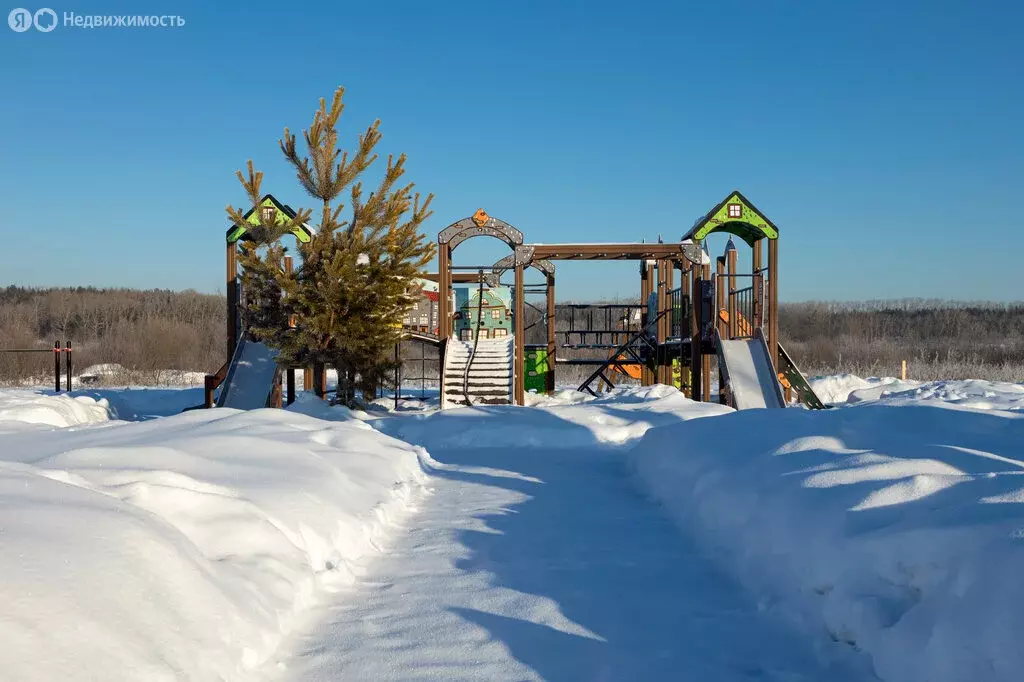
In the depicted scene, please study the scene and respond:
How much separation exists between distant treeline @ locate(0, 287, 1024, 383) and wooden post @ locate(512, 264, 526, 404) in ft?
79.8

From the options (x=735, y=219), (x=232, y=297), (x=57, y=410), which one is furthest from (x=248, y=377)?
(x=735, y=219)

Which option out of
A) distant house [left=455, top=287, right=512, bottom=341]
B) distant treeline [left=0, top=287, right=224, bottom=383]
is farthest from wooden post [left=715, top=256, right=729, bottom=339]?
distant treeline [left=0, top=287, right=224, bottom=383]

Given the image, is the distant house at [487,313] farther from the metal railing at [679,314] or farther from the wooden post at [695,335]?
the wooden post at [695,335]

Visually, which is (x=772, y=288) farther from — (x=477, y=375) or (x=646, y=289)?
(x=477, y=375)

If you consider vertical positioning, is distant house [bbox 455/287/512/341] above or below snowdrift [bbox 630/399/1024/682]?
above

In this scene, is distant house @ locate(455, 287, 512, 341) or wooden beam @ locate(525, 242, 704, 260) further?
distant house @ locate(455, 287, 512, 341)

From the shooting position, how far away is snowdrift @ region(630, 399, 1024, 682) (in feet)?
9.56

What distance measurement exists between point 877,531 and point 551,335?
52.4 feet

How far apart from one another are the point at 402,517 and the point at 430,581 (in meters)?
1.91

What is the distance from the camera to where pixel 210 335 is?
2064 inches

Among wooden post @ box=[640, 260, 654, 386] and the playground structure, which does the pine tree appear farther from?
wooden post @ box=[640, 260, 654, 386]

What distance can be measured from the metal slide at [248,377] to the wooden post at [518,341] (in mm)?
4873

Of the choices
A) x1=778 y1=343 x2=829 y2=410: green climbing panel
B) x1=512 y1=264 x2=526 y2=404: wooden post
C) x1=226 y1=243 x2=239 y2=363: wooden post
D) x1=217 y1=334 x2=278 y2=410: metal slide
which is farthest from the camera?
x1=226 y1=243 x2=239 y2=363: wooden post

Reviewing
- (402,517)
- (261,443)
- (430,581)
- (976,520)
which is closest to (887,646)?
(976,520)
